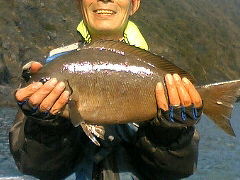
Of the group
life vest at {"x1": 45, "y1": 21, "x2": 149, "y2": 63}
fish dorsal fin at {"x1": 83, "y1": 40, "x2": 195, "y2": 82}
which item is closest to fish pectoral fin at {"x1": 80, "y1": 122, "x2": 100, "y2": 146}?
fish dorsal fin at {"x1": 83, "y1": 40, "x2": 195, "y2": 82}

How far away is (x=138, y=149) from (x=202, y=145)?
32289mm

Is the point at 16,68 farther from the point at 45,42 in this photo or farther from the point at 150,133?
the point at 150,133

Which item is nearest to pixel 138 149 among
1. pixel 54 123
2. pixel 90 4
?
pixel 54 123

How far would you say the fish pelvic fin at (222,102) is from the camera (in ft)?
15.3

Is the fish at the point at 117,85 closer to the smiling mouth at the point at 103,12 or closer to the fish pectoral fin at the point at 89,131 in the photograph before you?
the fish pectoral fin at the point at 89,131

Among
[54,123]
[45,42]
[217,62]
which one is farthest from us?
[217,62]

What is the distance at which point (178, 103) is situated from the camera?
4.43 meters

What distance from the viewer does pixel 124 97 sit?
15.0 ft

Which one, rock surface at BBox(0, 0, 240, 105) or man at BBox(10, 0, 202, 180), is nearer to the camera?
man at BBox(10, 0, 202, 180)

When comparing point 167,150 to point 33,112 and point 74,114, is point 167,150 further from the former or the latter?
point 33,112

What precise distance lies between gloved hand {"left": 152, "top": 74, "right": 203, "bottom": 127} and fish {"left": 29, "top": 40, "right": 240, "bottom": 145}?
104 mm

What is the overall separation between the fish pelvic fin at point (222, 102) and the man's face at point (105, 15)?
4.14 feet

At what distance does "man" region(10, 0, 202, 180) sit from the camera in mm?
4406

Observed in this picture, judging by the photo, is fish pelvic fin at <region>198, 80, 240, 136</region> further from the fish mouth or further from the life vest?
the fish mouth
